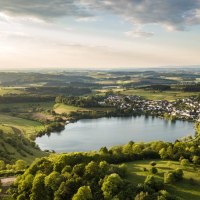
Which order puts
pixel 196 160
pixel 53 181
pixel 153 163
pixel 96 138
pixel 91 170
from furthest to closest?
pixel 96 138
pixel 196 160
pixel 153 163
pixel 91 170
pixel 53 181

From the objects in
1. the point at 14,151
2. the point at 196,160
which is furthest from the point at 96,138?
the point at 196,160

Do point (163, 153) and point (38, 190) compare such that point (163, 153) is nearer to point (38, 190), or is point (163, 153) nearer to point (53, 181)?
point (53, 181)

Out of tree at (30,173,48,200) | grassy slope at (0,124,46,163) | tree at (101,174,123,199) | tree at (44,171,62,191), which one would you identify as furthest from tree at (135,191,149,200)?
grassy slope at (0,124,46,163)

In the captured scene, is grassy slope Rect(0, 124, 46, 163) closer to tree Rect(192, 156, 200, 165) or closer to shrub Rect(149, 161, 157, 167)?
shrub Rect(149, 161, 157, 167)

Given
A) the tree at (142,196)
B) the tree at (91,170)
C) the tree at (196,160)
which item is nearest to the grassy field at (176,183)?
the tree at (196,160)

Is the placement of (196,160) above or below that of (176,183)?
above
